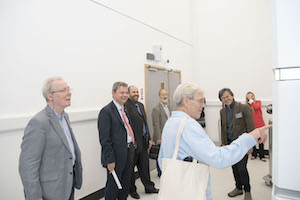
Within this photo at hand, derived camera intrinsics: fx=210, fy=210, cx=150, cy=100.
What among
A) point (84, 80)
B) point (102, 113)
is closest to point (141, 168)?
point (102, 113)

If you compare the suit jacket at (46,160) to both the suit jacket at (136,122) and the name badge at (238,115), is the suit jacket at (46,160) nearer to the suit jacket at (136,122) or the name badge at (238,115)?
the suit jacket at (136,122)

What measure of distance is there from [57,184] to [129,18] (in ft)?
10.3

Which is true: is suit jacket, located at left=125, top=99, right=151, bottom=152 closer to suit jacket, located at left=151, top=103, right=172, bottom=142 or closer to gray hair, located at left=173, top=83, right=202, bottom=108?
suit jacket, located at left=151, top=103, right=172, bottom=142

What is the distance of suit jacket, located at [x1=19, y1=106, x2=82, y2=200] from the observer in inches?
55.0

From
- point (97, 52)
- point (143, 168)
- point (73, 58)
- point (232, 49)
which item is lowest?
point (143, 168)

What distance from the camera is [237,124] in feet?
9.39

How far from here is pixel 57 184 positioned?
1.53m

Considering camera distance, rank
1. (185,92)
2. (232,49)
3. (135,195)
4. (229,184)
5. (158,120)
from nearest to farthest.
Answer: (185,92) → (135,195) → (229,184) → (158,120) → (232,49)

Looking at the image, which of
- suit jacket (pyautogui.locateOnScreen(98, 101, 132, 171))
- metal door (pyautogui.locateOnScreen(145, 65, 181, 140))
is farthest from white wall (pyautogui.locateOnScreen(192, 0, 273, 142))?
suit jacket (pyautogui.locateOnScreen(98, 101, 132, 171))

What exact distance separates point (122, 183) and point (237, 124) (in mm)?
1701

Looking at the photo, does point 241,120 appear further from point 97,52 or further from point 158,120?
point 97,52

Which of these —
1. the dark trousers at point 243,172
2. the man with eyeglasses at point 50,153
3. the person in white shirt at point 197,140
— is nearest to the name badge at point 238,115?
the dark trousers at point 243,172

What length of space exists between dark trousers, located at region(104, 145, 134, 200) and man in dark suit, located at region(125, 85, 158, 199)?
379mm

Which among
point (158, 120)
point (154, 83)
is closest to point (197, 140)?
point (158, 120)
